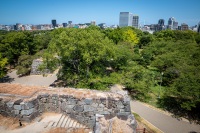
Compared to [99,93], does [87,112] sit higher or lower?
lower

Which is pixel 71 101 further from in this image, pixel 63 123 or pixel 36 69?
pixel 36 69

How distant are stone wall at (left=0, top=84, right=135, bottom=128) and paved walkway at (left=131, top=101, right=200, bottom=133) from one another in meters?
5.22

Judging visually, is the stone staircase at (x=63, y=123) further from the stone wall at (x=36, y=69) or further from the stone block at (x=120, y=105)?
the stone wall at (x=36, y=69)

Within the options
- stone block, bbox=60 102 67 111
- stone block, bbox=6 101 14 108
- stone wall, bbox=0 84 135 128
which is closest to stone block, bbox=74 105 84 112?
stone wall, bbox=0 84 135 128

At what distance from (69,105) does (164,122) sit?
828cm

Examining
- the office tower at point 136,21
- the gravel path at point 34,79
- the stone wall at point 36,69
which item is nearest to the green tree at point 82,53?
the gravel path at point 34,79

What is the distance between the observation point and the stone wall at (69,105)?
748cm

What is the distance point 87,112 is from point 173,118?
8599mm

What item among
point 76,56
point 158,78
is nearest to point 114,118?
point 76,56

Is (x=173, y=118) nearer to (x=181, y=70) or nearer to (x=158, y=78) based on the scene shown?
→ (x=181, y=70)

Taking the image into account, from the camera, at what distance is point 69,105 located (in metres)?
8.03

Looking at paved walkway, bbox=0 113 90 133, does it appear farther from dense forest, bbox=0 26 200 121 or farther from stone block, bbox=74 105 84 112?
dense forest, bbox=0 26 200 121

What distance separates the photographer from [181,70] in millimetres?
16359

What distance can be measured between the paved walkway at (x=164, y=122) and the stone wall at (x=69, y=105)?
5.22 meters
